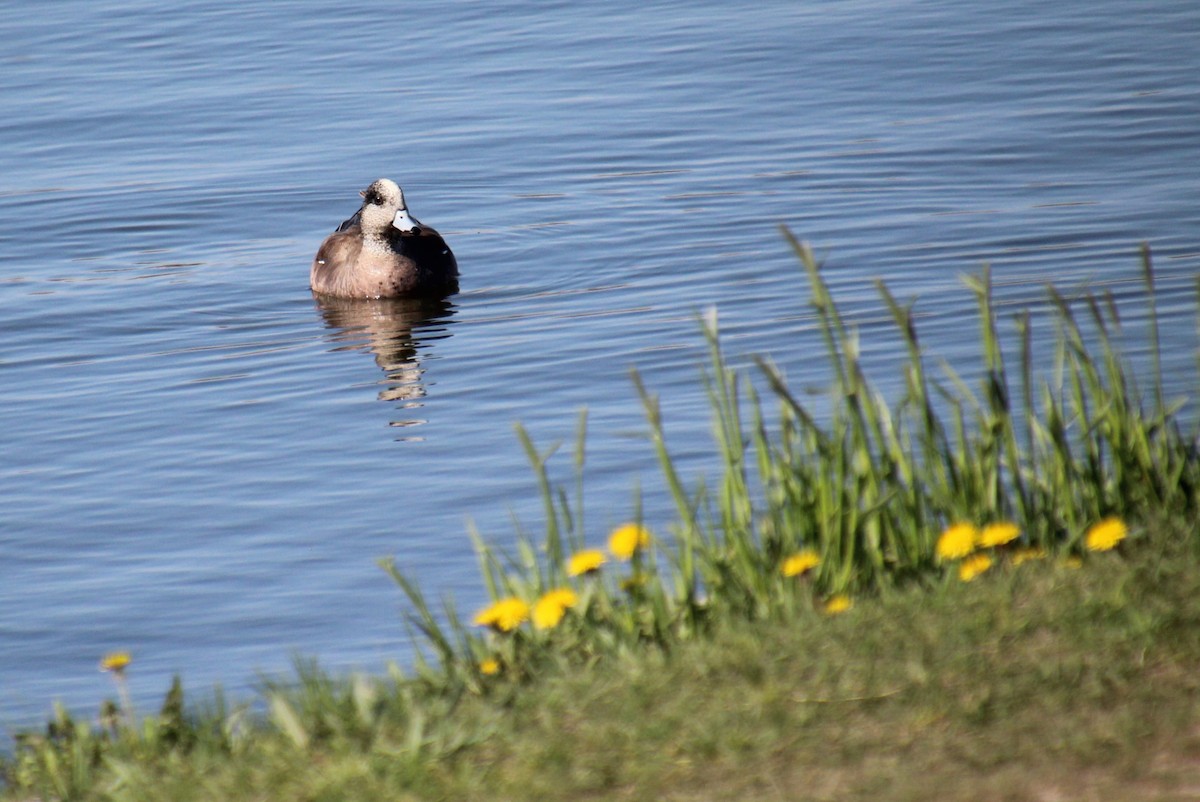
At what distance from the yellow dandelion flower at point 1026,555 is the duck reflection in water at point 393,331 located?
502 centimetres

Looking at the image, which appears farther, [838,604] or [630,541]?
[630,541]

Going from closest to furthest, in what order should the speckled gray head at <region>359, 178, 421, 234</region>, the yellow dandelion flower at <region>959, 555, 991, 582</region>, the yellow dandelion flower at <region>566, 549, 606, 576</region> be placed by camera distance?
the yellow dandelion flower at <region>959, 555, 991, 582</region> → the yellow dandelion flower at <region>566, 549, 606, 576</region> → the speckled gray head at <region>359, 178, 421, 234</region>

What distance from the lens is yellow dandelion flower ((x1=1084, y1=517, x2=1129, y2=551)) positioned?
500 cm

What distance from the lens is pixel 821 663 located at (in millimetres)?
4484

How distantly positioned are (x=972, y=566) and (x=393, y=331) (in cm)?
734

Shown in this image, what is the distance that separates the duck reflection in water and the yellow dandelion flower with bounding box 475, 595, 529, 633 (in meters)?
4.67

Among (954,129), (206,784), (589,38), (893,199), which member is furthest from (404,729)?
(589,38)

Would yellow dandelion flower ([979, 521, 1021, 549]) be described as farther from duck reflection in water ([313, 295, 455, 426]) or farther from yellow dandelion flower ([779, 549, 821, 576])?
duck reflection in water ([313, 295, 455, 426])

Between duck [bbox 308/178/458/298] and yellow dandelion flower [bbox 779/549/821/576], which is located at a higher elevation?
duck [bbox 308/178/458/298]

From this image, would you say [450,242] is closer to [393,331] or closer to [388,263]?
[388,263]

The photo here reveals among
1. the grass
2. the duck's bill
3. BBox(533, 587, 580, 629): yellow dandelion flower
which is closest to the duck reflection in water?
the duck's bill

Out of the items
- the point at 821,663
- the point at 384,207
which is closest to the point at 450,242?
the point at 384,207

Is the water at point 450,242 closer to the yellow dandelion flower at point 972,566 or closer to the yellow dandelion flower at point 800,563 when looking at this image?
the yellow dandelion flower at point 800,563

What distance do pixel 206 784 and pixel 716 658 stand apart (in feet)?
4.55
